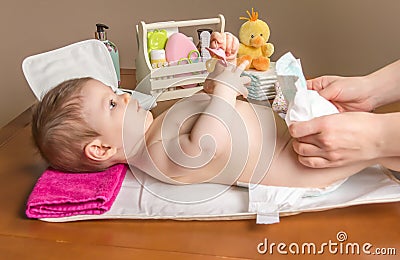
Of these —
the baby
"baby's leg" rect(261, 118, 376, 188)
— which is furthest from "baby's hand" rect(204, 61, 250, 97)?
"baby's leg" rect(261, 118, 376, 188)

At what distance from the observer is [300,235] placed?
0.94m

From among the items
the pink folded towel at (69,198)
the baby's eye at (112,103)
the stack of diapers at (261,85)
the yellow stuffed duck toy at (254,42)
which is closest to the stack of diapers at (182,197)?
the pink folded towel at (69,198)

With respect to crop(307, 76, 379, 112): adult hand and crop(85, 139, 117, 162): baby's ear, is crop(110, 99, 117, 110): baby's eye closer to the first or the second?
crop(85, 139, 117, 162): baby's ear

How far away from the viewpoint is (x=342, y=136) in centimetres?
94

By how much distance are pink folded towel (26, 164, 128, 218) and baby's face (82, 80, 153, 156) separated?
0.32ft

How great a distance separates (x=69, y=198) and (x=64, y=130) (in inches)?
5.6

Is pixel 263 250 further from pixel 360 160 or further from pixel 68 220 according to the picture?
pixel 68 220

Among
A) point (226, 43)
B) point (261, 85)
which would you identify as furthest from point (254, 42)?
point (226, 43)

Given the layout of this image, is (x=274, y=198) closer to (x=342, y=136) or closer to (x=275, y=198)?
(x=275, y=198)

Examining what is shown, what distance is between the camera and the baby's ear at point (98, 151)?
1.09 m

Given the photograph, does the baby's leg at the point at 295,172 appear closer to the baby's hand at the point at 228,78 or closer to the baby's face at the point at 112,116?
the baby's hand at the point at 228,78

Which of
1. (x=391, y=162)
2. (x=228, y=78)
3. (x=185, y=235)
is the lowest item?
(x=185, y=235)

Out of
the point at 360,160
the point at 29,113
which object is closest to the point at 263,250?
the point at 360,160

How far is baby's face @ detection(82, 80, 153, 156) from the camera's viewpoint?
1.10 m
